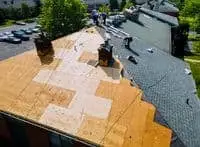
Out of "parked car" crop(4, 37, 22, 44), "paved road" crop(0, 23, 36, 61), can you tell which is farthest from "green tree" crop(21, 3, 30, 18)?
"parked car" crop(4, 37, 22, 44)

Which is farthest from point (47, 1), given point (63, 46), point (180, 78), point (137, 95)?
point (137, 95)

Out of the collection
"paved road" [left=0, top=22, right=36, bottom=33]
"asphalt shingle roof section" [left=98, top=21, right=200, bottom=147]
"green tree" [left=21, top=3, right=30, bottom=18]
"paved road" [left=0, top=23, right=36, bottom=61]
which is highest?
"asphalt shingle roof section" [left=98, top=21, right=200, bottom=147]

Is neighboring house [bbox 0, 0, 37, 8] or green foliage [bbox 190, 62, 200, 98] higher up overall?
neighboring house [bbox 0, 0, 37, 8]

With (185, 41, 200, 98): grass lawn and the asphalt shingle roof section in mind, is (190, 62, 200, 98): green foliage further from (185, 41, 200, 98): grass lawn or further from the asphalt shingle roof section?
the asphalt shingle roof section

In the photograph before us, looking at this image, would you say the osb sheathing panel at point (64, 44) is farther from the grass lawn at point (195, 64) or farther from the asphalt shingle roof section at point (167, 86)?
the grass lawn at point (195, 64)

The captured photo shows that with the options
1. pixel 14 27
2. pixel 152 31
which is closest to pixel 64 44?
pixel 152 31

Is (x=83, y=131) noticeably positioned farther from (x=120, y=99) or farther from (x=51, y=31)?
(x=51, y=31)

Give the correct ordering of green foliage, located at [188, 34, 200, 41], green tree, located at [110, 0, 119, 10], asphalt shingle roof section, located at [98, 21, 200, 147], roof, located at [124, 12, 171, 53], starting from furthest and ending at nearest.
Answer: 1. green tree, located at [110, 0, 119, 10]
2. green foliage, located at [188, 34, 200, 41]
3. roof, located at [124, 12, 171, 53]
4. asphalt shingle roof section, located at [98, 21, 200, 147]
